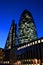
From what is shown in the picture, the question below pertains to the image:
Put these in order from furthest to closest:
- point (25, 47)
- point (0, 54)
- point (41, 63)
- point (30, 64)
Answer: point (0, 54)
point (25, 47)
point (30, 64)
point (41, 63)

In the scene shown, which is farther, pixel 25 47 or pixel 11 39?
pixel 11 39

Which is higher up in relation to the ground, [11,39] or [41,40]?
[11,39]

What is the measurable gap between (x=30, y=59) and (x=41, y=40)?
11038mm

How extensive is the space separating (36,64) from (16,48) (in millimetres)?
28034

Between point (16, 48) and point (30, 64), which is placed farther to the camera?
point (16, 48)

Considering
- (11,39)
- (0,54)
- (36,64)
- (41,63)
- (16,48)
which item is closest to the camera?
(41,63)

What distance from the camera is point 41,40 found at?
6041 centimetres

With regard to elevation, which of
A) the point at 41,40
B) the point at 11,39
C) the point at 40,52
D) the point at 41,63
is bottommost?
the point at 41,63

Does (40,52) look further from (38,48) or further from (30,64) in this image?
(30,64)

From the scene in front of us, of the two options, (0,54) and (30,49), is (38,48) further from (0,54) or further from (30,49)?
(0,54)

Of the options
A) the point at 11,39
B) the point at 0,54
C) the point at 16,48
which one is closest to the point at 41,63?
the point at 16,48

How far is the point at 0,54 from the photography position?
12112 centimetres

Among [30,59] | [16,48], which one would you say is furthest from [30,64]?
[16,48]

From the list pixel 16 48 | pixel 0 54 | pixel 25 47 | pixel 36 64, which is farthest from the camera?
pixel 0 54
